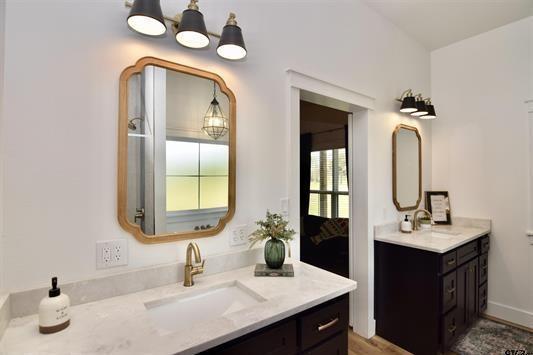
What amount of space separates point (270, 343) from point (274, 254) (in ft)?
1.51

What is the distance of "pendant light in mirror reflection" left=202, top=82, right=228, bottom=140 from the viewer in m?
1.44

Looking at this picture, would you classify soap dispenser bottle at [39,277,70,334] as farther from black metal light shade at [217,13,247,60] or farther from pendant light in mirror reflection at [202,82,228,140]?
black metal light shade at [217,13,247,60]

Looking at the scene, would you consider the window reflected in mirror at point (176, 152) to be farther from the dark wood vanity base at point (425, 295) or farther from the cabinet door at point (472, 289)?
the cabinet door at point (472, 289)

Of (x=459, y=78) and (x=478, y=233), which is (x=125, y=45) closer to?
(x=478, y=233)

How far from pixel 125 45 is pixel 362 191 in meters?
2.04

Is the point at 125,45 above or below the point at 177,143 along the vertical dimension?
above

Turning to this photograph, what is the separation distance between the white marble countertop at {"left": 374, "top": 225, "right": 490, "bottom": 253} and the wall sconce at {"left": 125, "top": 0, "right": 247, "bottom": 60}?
6.25 feet

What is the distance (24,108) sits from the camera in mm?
1004

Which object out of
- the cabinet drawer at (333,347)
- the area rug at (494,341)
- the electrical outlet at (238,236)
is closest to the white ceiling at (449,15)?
the electrical outlet at (238,236)

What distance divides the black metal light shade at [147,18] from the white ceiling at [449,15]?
2.01 m

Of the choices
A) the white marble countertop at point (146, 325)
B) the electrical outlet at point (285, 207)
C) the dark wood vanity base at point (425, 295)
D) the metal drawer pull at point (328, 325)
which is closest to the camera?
the white marble countertop at point (146, 325)

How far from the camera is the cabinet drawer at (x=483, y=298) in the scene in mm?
2576

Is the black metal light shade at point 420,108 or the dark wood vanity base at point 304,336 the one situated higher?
the black metal light shade at point 420,108

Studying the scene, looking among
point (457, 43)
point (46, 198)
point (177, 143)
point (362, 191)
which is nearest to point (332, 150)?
point (362, 191)
